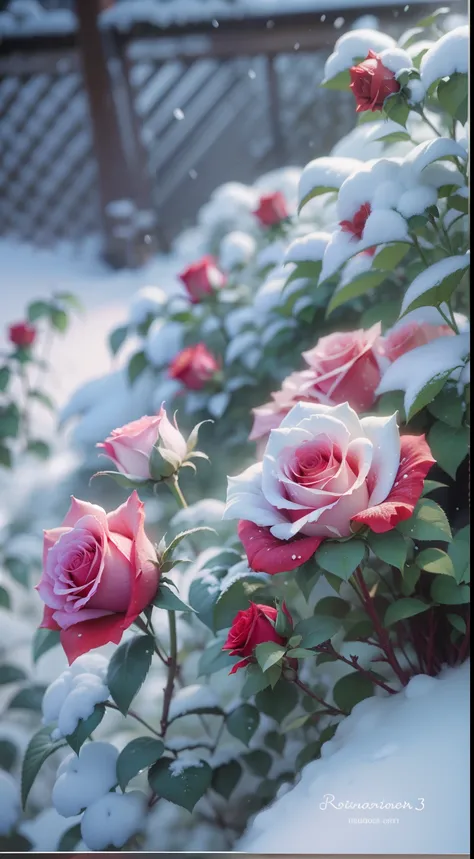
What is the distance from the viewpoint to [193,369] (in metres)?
0.86

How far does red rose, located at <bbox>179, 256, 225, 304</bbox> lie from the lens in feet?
3.16

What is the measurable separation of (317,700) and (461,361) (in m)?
0.31

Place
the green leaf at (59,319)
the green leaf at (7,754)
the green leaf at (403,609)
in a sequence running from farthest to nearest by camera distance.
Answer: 1. the green leaf at (59,319)
2. the green leaf at (7,754)
3. the green leaf at (403,609)

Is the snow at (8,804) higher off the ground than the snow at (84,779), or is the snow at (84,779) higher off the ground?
the snow at (84,779)

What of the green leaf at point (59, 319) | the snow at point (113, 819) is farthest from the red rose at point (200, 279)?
the snow at point (113, 819)

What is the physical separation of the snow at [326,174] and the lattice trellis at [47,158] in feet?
1.15

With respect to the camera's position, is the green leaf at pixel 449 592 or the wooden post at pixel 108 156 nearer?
the green leaf at pixel 449 592

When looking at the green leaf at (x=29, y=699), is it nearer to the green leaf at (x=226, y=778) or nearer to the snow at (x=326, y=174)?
the green leaf at (x=226, y=778)

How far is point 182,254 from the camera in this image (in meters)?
1.01

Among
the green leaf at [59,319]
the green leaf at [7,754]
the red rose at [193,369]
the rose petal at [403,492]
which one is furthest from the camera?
the green leaf at [59,319]

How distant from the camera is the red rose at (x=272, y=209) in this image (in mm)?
961

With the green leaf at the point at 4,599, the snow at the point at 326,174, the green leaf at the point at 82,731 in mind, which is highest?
the snow at the point at 326,174

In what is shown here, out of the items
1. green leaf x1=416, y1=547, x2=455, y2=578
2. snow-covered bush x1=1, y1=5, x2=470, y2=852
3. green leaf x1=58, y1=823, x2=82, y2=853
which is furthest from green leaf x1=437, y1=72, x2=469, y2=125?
green leaf x1=58, y1=823, x2=82, y2=853

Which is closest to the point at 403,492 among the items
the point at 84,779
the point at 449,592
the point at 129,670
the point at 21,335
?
the point at 449,592
